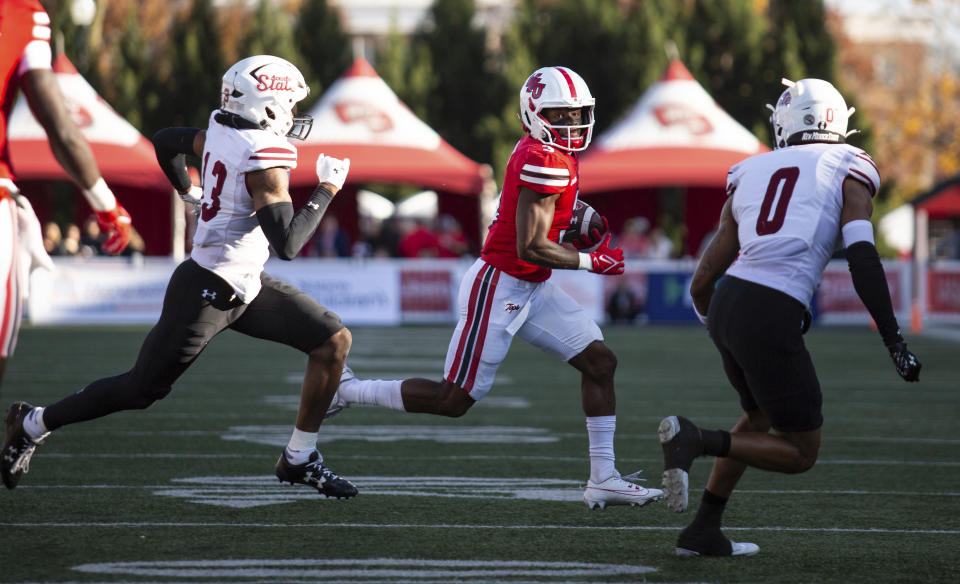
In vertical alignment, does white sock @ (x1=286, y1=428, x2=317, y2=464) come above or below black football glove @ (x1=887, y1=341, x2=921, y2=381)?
below

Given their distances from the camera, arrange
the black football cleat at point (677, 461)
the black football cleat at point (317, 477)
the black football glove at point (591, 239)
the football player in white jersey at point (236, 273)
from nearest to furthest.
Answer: the black football cleat at point (677, 461), the football player in white jersey at point (236, 273), the black football cleat at point (317, 477), the black football glove at point (591, 239)

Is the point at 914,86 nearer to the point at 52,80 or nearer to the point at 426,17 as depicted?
the point at 426,17

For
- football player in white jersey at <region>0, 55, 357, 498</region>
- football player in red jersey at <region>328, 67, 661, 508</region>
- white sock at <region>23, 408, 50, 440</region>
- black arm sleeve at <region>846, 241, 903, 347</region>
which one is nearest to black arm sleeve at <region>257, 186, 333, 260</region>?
football player in white jersey at <region>0, 55, 357, 498</region>

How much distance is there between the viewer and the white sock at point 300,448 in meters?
5.93

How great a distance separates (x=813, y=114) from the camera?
489 centimetres

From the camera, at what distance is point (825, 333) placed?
61.8ft

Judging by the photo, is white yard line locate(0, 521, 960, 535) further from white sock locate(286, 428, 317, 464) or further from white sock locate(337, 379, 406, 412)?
white sock locate(337, 379, 406, 412)

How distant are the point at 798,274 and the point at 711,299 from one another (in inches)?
14.1

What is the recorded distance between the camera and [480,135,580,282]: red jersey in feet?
18.8

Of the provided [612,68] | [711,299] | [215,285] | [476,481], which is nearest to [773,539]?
[711,299]

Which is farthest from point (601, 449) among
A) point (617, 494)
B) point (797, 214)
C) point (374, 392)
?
point (797, 214)

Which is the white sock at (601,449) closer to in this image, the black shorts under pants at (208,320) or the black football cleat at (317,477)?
the black football cleat at (317,477)

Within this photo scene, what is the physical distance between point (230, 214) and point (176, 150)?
25.1 inches

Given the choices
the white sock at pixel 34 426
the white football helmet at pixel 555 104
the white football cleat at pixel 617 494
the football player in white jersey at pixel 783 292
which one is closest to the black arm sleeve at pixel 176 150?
the white sock at pixel 34 426
